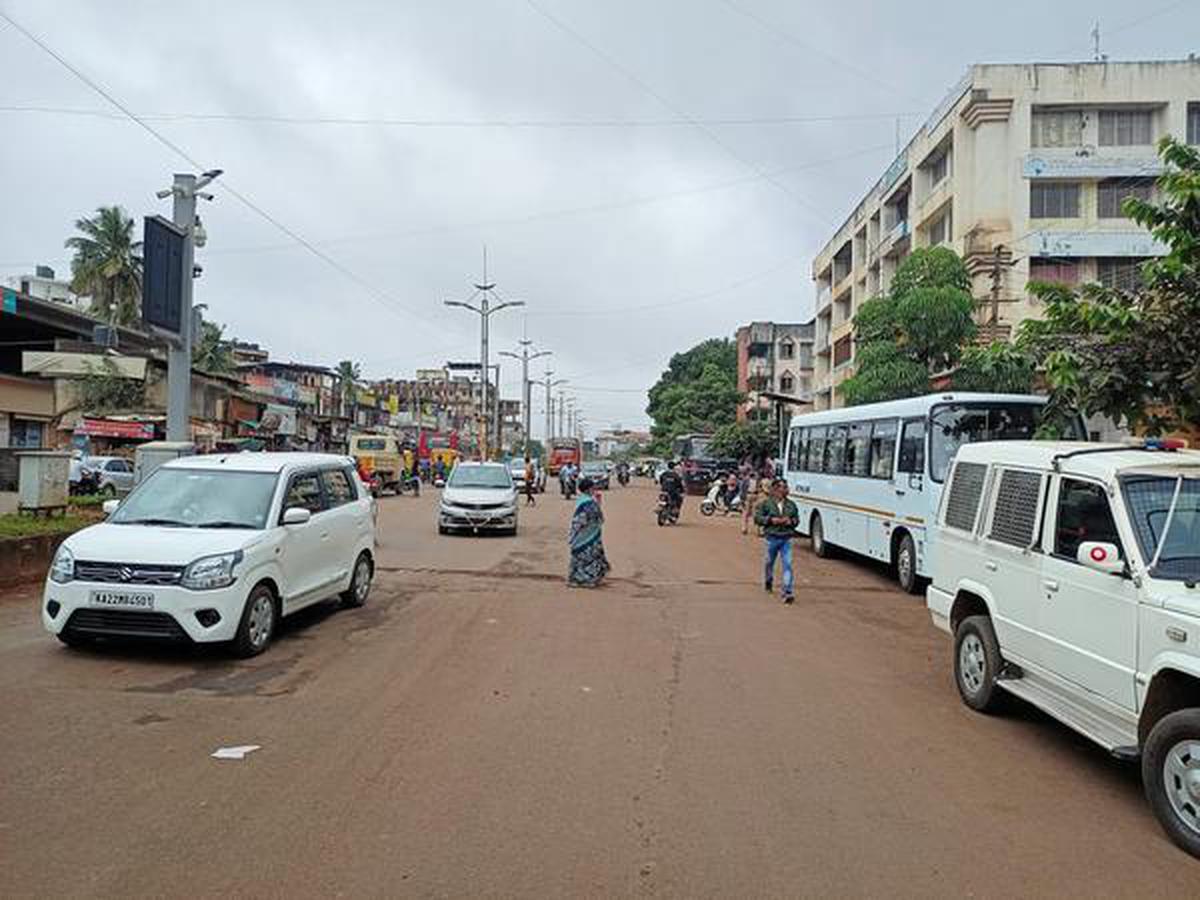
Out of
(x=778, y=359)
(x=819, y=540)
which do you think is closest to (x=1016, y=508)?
(x=819, y=540)

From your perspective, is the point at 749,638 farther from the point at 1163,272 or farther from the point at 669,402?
the point at 669,402

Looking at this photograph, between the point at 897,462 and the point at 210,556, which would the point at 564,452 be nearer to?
the point at 897,462

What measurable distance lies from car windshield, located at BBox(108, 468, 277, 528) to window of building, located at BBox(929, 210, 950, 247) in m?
34.3

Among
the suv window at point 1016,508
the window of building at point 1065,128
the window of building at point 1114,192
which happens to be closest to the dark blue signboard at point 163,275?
the suv window at point 1016,508

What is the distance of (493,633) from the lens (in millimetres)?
9711

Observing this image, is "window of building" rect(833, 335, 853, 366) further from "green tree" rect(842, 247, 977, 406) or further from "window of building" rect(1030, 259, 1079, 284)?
"green tree" rect(842, 247, 977, 406)

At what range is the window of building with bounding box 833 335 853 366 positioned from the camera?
169 feet

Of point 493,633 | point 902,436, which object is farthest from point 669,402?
point 493,633

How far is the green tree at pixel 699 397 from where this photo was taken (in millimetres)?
74938

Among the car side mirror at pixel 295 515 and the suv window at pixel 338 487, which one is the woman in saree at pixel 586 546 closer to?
the suv window at pixel 338 487

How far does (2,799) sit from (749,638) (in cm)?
681

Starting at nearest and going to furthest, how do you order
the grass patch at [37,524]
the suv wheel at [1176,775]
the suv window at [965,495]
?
the suv wheel at [1176,775]
the suv window at [965,495]
the grass patch at [37,524]

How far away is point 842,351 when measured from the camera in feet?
176

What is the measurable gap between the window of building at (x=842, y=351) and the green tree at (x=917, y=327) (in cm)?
2906
